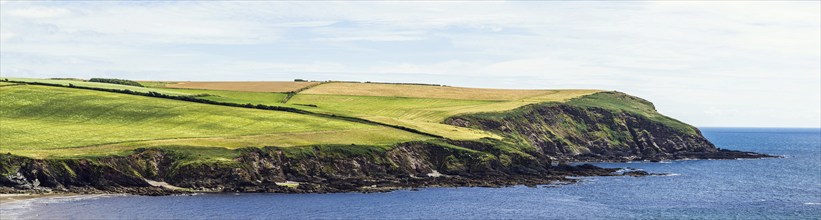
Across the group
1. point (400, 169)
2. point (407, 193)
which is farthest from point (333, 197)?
point (400, 169)

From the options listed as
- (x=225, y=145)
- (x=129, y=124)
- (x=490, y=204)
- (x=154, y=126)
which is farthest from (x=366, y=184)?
(x=129, y=124)

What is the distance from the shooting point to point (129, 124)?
153 m

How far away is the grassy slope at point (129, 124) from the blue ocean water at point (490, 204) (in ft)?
73.6

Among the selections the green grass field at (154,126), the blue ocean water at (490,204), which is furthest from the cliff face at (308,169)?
the blue ocean water at (490,204)

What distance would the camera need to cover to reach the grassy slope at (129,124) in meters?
132

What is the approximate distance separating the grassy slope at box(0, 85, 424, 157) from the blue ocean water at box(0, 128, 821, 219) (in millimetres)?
22442

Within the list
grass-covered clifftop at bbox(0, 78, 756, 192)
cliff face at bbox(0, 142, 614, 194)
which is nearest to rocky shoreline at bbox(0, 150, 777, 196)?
cliff face at bbox(0, 142, 614, 194)

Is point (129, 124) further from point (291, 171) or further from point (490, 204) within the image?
point (490, 204)

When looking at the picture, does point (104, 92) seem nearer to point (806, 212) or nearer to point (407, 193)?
point (407, 193)

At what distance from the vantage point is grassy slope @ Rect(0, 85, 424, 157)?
132500 millimetres

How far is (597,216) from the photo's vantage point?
4227 inches

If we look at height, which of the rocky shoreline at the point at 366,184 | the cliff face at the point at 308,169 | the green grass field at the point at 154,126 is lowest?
the rocky shoreline at the point at 366,184

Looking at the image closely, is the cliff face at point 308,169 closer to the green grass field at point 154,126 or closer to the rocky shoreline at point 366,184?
the rocky shoreline at point 366,184

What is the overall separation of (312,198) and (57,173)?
34964mm
